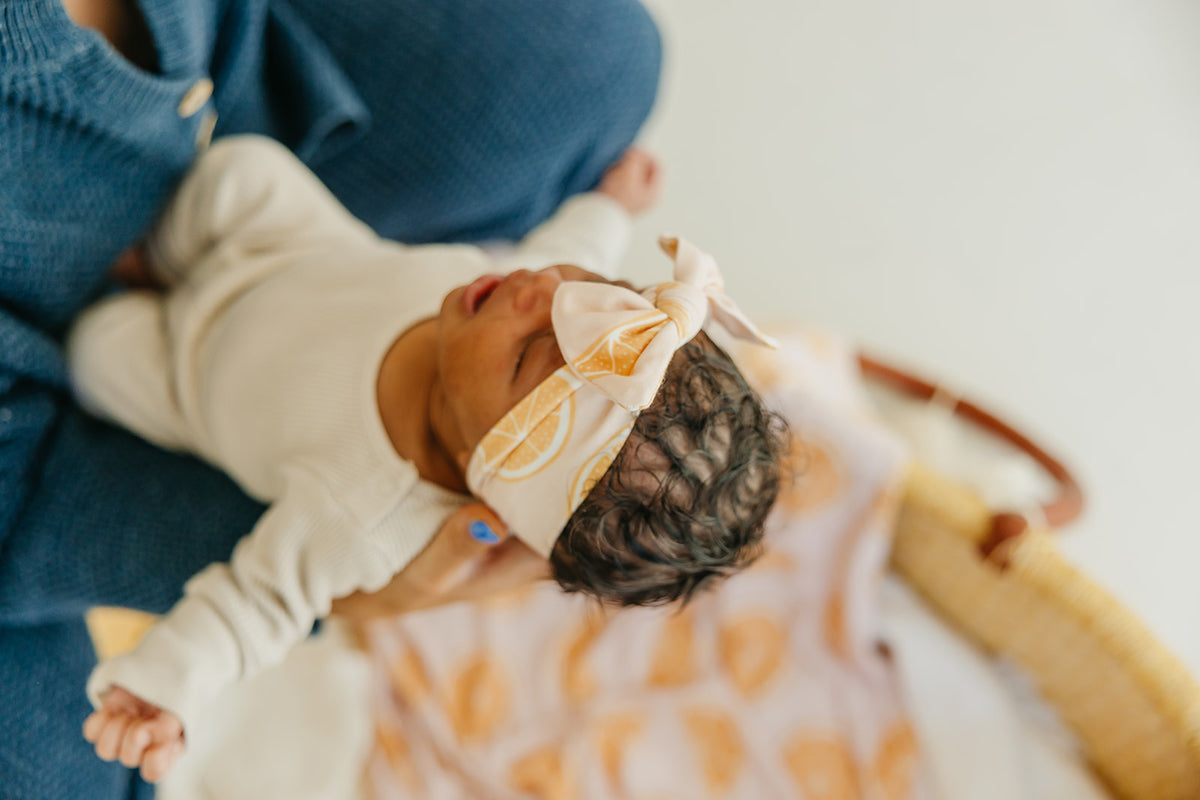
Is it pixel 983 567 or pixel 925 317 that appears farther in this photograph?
pixel 925 317

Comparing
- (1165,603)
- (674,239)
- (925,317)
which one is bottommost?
(1165,603)

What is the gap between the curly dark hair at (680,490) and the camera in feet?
1.94

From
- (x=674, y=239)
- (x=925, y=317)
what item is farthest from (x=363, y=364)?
(x=925, y=317)

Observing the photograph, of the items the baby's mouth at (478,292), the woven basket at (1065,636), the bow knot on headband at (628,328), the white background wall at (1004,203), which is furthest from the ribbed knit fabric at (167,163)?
the woven basket at (1065,636)

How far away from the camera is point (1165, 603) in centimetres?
136

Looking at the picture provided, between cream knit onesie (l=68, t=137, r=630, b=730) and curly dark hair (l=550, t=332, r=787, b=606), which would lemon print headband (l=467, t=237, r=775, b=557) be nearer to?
curly dark hair (l=550, t=332, r=787, b=606)

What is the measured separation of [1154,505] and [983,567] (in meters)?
0.53

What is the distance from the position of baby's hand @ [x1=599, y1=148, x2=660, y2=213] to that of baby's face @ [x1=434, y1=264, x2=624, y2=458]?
0.38 metres

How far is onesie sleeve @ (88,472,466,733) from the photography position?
667 mm

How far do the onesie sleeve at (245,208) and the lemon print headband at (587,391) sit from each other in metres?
0.36

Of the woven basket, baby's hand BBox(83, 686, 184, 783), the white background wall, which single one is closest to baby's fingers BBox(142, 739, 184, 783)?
baby's hand BBox(83, 686, 184, 783)

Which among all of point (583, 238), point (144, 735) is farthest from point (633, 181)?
point (144, 735)

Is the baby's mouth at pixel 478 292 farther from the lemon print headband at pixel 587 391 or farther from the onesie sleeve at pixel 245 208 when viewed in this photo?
the onesie sleeve at pixel 245 208

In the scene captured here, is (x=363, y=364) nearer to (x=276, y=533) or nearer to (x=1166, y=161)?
(x=276, y=533)
